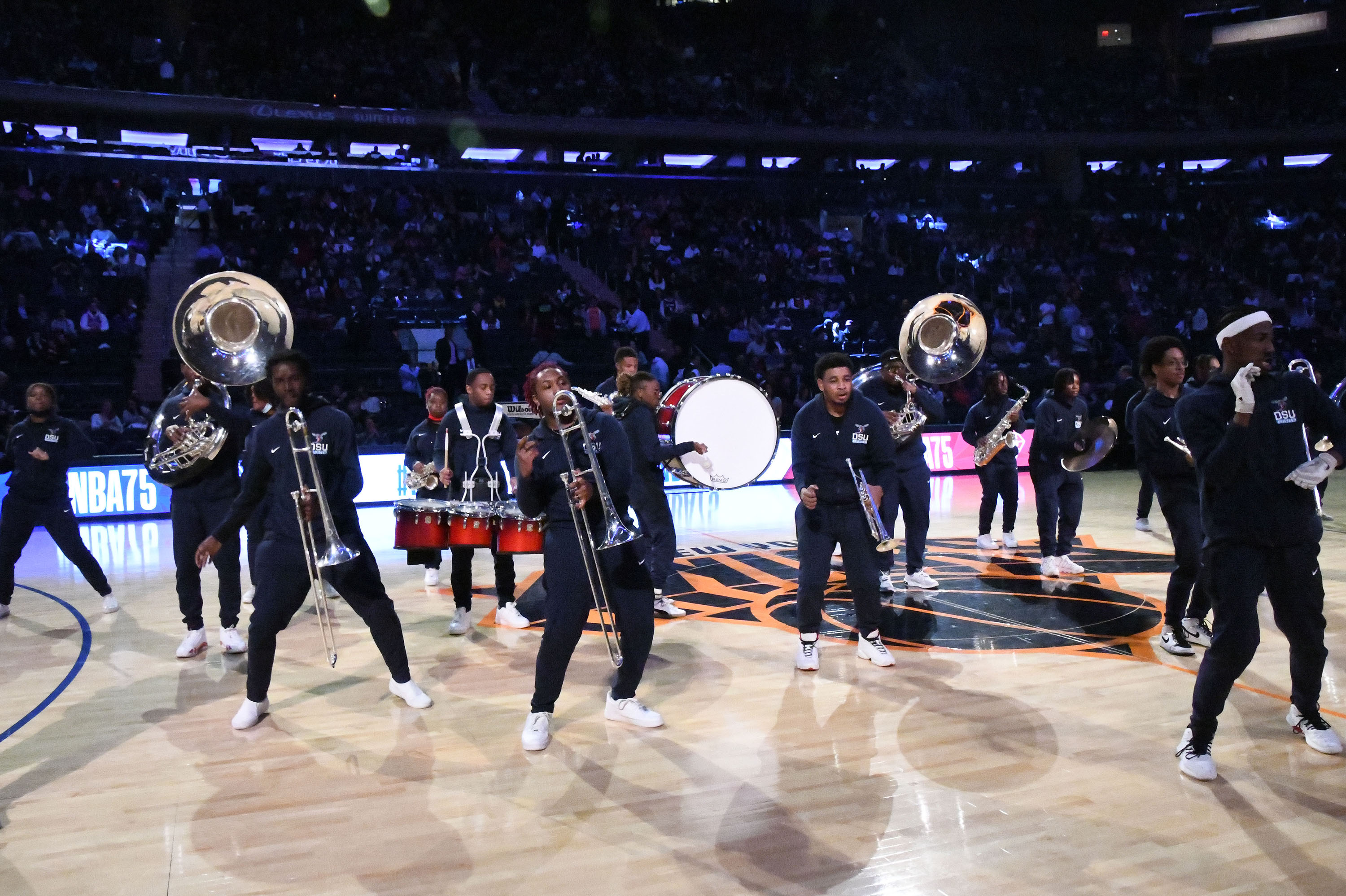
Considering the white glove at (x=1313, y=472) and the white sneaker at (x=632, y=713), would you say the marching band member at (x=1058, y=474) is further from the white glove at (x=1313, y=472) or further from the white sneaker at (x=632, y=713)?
the white sneaker at (x=632, y=713)

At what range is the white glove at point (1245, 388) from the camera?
4.46 m

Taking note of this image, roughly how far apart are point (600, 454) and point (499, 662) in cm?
220

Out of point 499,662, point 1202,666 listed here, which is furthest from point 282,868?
point 1202,666

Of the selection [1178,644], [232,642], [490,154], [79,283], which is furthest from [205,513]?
[490,154]

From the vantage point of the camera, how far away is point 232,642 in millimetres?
7277

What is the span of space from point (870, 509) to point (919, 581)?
7.47 feet

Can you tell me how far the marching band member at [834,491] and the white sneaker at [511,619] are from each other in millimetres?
2228

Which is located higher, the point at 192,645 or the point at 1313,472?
the point at 1313,472

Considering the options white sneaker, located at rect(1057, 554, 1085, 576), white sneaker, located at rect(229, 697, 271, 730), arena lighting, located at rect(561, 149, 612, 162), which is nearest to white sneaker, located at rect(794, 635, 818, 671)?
white sneaker, located at rect(229, 697, 271, 730)

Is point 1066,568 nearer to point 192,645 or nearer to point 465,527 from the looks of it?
point 465,527

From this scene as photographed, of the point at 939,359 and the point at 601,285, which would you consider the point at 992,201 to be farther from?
the point at 939,359

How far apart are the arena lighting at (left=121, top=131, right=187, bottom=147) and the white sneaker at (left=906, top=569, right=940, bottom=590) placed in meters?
18.4

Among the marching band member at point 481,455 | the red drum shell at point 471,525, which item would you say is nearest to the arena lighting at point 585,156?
the marching band member at point 481,455

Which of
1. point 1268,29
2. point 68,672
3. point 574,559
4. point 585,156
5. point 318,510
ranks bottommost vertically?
point 68,672
